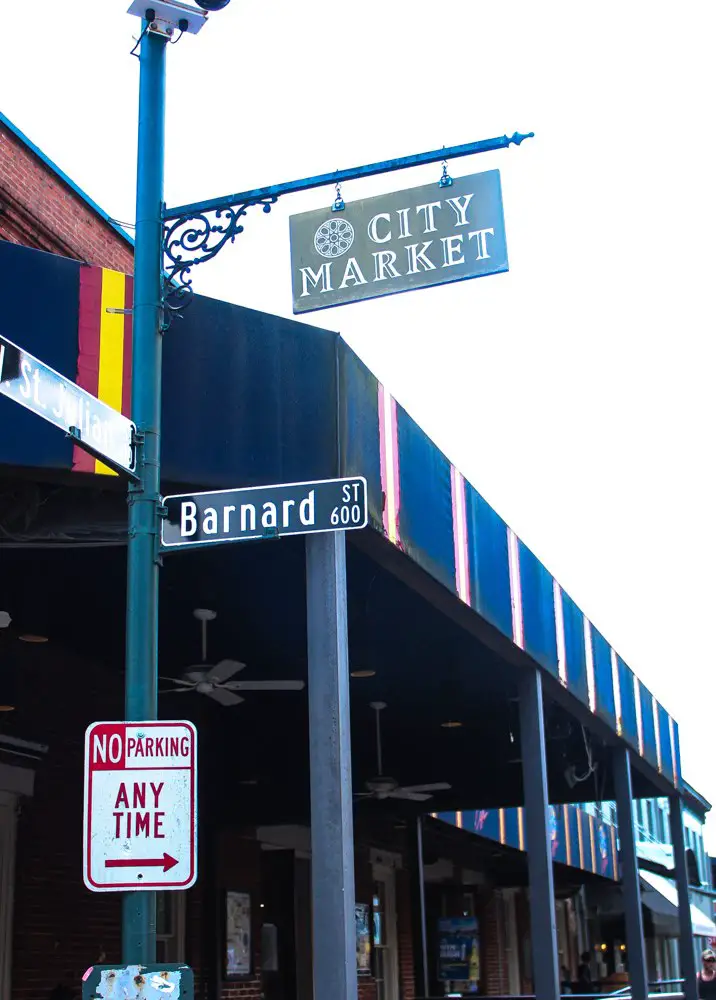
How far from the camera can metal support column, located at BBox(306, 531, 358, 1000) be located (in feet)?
22.7

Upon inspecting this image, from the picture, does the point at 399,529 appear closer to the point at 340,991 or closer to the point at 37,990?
the point at 340,991

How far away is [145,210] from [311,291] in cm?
127

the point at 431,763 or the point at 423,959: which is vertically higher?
the point at 431,763

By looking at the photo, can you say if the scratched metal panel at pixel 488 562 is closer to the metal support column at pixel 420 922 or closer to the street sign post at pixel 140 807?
the street sign post at pixel 140 807

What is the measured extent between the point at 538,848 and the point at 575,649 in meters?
2.86

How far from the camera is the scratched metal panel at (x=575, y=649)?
13.6m

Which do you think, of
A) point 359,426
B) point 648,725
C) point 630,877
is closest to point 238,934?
point 630,877

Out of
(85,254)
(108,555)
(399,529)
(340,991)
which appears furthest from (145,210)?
(85,254)

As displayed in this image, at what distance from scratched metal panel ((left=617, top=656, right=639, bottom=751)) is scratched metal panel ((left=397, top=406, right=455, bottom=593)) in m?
7.33

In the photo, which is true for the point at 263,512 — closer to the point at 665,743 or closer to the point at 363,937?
the point at 665,743

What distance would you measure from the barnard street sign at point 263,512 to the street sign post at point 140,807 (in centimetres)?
110

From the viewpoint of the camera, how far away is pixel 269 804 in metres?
16.6

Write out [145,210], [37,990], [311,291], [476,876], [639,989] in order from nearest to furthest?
[145,210] → [311,291] → [37,990] → [639,989] → [476,876]

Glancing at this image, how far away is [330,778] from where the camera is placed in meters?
7.21
